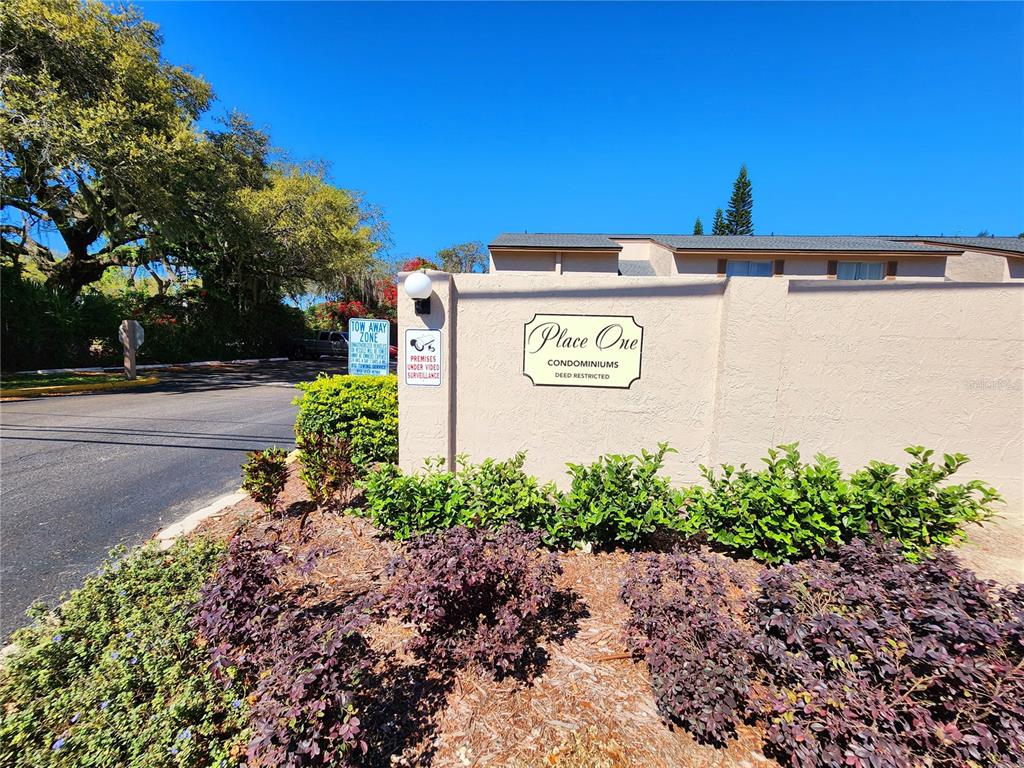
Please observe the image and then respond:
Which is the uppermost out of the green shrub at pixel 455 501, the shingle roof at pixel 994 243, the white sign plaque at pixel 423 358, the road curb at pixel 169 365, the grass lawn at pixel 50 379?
the shingle roof at pixel 994 243

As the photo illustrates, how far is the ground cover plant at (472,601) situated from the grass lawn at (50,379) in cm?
1339

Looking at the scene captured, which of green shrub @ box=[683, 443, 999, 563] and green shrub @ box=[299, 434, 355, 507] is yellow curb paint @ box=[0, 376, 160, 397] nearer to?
green shrub @ box=[299, 434, 355, 507]

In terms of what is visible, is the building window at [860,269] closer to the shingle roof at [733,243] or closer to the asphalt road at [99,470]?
the shingle roof at [733,243]

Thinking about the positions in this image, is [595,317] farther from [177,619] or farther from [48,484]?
[48,484]

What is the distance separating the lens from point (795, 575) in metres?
2.25

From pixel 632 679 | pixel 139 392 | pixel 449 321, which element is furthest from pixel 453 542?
pixel 139 392

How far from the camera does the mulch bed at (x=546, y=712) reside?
1.81 meters

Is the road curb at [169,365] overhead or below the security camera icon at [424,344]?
below

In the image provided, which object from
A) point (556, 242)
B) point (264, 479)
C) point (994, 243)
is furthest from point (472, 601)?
point (994, 243)

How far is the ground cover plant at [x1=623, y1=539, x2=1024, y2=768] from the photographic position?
151cm

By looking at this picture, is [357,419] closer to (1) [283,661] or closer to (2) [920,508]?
(1) [283,661]

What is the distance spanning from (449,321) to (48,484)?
202 inches

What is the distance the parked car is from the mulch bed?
22.8m

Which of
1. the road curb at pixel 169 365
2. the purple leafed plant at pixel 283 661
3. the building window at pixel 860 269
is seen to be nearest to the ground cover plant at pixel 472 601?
the purple leafed plant at pixel 283 661
